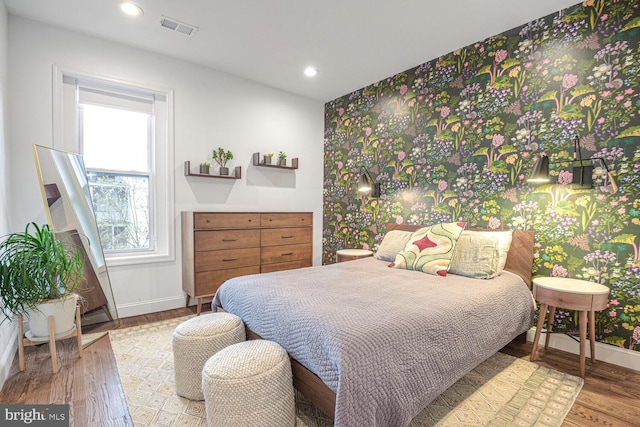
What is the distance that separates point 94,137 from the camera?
3057 millimetres

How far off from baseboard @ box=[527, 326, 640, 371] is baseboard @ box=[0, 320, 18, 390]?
12.9ft

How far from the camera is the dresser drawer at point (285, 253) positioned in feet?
12.0

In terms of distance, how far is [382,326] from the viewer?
4.80 ft

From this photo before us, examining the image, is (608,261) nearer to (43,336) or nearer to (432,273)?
(432,273)

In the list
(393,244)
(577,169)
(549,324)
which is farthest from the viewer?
(393,244)

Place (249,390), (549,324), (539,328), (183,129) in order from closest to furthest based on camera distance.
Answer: (249,390) < (539,328) < (549,324) < (183,129)

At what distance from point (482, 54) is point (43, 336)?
4274 millimetres

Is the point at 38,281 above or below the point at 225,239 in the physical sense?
below

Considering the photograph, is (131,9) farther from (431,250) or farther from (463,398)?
(463,398)

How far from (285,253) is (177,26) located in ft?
8.39

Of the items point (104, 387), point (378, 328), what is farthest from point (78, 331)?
point (378, 328)

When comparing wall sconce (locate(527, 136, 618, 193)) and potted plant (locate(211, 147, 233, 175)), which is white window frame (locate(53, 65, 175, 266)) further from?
wall sconce (locate(527, 136, 618, 193))

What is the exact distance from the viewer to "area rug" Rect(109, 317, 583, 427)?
1.66m

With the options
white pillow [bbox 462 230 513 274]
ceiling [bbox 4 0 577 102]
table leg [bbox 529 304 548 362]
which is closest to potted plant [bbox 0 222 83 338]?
ceiling [bbox 4 0 577 102]
